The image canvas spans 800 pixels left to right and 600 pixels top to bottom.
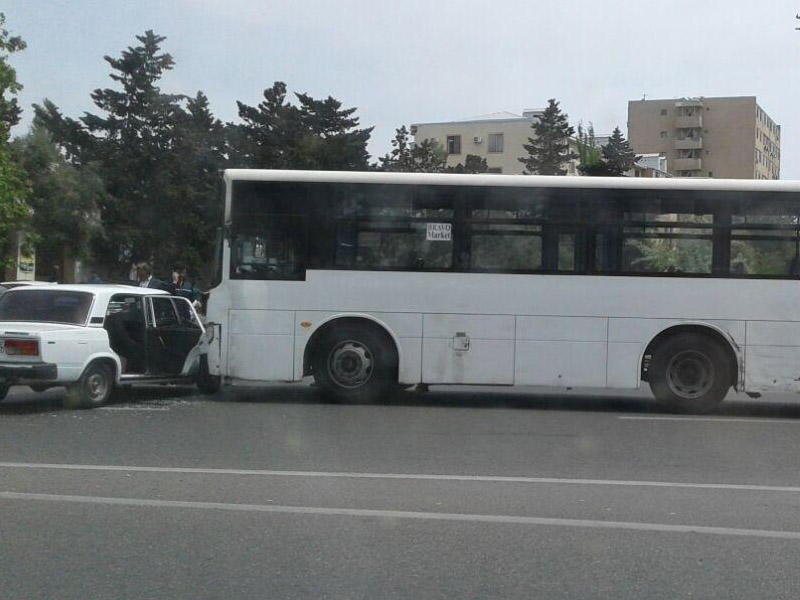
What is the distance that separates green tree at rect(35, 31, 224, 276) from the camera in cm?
6938

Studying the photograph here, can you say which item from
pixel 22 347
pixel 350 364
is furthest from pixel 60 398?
pixel 350 364

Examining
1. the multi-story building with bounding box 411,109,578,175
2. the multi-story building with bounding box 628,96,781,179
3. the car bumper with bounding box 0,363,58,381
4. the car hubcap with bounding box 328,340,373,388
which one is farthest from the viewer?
the multi-story building with bounding box 628,96,781,179

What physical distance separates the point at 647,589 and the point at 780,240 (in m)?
9.41

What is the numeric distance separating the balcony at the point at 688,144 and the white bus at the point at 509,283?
11131 centimetres

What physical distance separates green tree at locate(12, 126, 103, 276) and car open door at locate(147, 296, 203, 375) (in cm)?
4076

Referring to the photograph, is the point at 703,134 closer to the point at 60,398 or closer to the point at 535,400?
the point at 535,400

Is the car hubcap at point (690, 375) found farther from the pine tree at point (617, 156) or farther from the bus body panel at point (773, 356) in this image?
the pine tree at point (617, 156)

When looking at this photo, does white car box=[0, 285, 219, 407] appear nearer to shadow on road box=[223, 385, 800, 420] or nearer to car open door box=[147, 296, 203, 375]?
car open door box=[147, 296, 203, 375]

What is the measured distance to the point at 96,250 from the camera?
67.8 metres

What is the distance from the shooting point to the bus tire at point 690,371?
14000mm

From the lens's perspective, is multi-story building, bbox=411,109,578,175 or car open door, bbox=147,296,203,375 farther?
multi-story building, bbox=411,109,578,175

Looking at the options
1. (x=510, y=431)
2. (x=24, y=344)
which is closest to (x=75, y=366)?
(x=24, y=344)

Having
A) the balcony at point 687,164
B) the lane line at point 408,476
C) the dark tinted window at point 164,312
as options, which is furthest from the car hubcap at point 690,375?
the balcony at point 687,164

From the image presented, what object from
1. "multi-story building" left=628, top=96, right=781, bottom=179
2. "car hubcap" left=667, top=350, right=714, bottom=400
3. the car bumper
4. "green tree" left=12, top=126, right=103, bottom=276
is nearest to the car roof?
the car bumper
